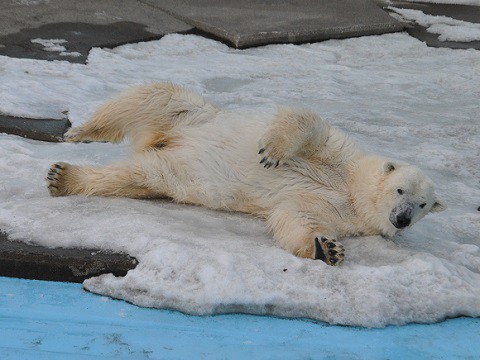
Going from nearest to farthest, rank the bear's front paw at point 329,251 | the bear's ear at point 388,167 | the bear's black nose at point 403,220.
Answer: the bear's front paw at point 329,251, the bear's black nose at point 403,220, the bear's ear at point 388,167

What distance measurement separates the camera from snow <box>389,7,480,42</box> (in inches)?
328

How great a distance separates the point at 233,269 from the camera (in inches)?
128

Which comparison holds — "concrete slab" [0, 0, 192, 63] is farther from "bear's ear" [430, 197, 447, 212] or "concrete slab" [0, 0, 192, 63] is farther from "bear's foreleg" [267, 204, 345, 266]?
"bear's ear" [430, 197, 447, 212]

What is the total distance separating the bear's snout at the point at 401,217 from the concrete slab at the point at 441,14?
4.74m

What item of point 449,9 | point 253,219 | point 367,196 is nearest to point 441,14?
point 449,9

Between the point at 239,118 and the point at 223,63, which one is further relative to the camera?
the point at 223,63

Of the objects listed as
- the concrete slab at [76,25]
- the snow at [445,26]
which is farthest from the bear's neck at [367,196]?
the snow at [445,26]

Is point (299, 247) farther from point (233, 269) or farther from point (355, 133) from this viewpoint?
point (355, 133)

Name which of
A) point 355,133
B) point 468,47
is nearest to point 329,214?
point 355,133

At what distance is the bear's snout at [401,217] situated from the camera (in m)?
3.62

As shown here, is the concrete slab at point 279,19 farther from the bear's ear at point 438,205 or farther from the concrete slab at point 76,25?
the bear's ear at point 438,205

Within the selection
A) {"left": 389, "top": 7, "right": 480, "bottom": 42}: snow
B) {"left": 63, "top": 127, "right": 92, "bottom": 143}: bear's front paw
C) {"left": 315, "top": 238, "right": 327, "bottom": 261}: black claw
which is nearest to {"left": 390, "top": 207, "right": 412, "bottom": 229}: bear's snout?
{"left": 315, "top": 238, "right": 327, "bottom": 261}: black claw

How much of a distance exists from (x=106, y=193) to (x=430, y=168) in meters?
2.09

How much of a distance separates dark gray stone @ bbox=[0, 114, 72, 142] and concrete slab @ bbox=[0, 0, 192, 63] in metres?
1.39
